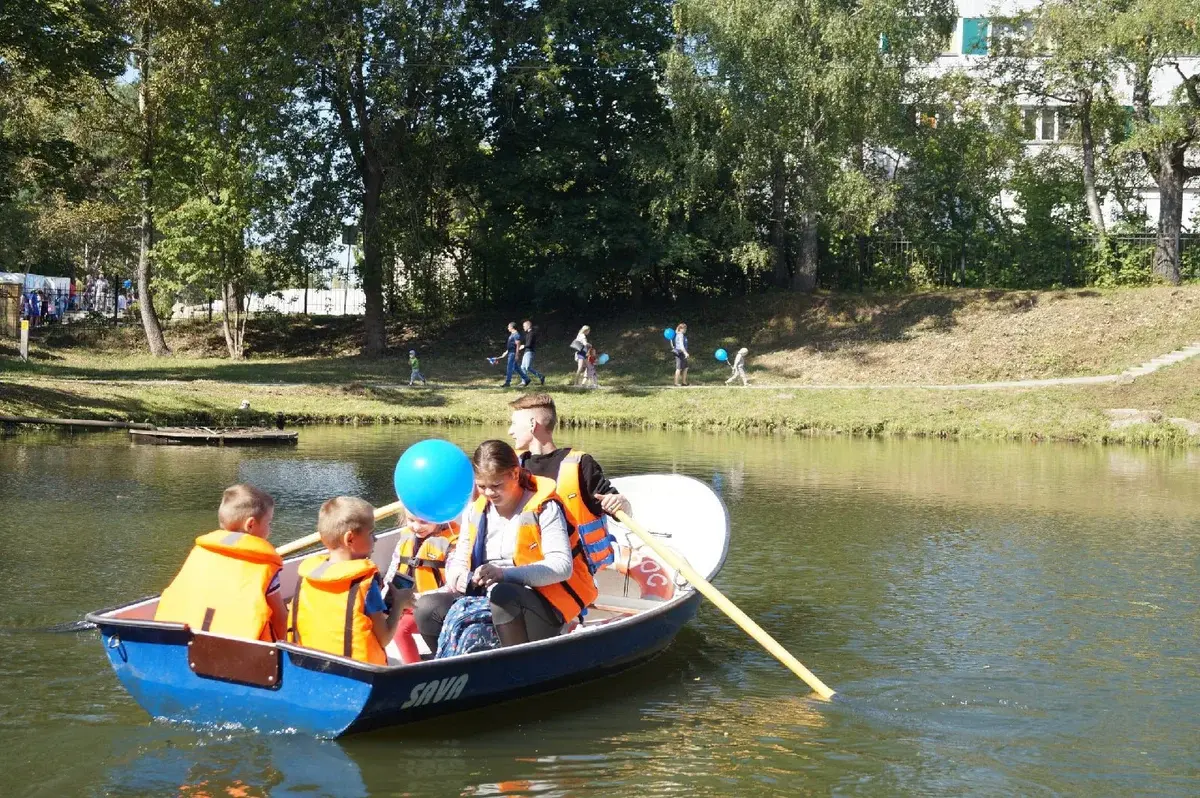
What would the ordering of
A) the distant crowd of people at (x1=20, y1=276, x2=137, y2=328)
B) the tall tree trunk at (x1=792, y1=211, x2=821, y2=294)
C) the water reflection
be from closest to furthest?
the water reflection, the tall tree trunk at (x1=792, y1=211, x2=821, y2=294), the distant crowd of people at (x1=20, y1=276, x2=137, y2=328)

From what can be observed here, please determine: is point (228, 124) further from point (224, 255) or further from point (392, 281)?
point (392, 281)

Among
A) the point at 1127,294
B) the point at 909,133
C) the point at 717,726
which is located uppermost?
the point at 909,133

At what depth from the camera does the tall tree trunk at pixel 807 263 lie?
125 ft

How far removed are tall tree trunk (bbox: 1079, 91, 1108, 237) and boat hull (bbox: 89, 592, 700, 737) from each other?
31.8m

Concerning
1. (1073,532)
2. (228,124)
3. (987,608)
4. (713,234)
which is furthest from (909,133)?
(987,608)

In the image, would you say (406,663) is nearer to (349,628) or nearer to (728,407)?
(349,628)

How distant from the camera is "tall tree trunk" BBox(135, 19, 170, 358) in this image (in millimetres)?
36125

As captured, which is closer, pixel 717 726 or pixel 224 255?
pixel 717 726

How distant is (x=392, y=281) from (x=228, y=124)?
7.01 metres

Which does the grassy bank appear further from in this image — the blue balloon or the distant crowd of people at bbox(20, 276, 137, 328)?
the blue balloon

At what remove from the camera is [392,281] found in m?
42.2

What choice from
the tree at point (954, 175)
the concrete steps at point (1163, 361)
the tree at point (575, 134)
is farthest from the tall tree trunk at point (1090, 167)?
the tree at point (575, 134)

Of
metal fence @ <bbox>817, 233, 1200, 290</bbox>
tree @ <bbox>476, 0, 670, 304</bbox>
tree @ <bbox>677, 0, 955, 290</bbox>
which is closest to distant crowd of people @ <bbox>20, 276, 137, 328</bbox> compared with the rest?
tree @ <bbox>476, 0, 670, 304</bbox>

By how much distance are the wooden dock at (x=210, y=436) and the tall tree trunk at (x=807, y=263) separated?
773 inches
